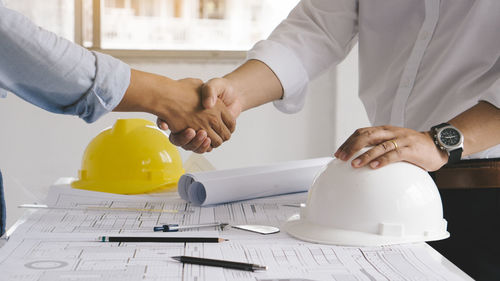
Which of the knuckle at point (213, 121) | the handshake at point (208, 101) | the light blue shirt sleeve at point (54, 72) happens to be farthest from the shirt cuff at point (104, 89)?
the knuckle at point (213, 121)

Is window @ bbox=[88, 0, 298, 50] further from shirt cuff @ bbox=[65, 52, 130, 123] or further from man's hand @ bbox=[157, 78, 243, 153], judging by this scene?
shirt cuff @ bbox=[65, 52, 130, 123]

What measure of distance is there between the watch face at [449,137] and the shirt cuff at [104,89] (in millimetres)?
681

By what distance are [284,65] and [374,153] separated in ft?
1.98

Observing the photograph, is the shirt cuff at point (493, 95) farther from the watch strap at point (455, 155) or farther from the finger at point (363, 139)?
the finger at point (363, 139)

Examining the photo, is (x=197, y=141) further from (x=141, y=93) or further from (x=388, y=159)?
(x=388, y=159)

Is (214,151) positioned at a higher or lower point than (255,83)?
lower

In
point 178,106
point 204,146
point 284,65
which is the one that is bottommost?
point 204,146

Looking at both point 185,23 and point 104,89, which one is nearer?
point 104,89

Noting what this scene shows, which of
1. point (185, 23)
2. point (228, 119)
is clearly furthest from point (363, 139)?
point (185, 23)

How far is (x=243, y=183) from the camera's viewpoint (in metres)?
1.31

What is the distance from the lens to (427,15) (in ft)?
4.32

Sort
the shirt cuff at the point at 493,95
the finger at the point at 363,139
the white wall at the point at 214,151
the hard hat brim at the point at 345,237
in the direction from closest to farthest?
the hard hat brim at the point at 345,237, the finger at the point at 363,139, the shirt cuff at the point at 493,95, the white wall at the point at 214,151

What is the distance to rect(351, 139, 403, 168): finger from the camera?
96cm

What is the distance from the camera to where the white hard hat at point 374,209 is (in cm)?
91
